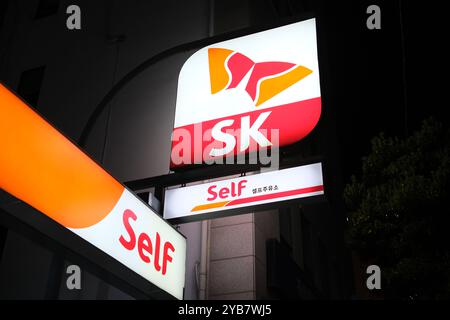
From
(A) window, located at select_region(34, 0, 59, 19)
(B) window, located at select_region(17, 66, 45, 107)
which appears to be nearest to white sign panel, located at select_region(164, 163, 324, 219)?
(B) window, located at select_region(17, 66, 45, 107)

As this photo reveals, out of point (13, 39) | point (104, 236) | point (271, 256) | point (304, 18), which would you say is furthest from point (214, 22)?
point (104, 236)

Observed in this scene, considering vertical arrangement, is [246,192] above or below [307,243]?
below

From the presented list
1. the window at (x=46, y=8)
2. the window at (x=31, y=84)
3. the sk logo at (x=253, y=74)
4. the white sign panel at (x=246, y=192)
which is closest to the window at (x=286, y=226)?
the sk logo at (x=253, y=74)

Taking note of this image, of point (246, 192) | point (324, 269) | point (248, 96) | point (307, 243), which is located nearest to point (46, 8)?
point (248, 96)

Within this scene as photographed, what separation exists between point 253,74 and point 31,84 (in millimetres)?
6534

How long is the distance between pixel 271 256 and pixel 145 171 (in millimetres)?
2674

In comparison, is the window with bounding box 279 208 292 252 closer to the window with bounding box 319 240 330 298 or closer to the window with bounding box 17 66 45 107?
the window with bounding box 319 240 330 298

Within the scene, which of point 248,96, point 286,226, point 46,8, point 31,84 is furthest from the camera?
point 46,8

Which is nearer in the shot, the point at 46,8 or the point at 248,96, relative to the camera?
the point at 248,96

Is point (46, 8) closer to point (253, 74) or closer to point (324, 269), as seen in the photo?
point (253, 74)

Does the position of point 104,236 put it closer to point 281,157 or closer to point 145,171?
point 281,157

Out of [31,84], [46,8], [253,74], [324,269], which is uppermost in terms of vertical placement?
[46,8]

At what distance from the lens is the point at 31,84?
10.8 meters

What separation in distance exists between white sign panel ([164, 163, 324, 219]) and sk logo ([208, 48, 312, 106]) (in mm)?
1449
